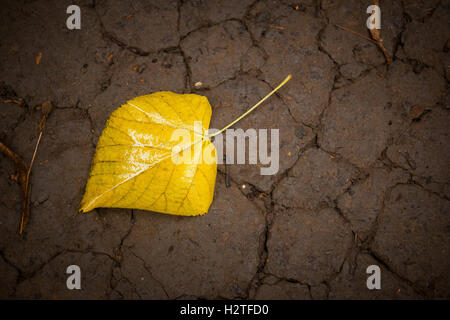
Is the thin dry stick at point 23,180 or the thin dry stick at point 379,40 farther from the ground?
the thin dry stick at point 379,40

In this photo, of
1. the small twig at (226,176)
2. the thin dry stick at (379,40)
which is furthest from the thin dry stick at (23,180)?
the thin dry stick at (379,40)

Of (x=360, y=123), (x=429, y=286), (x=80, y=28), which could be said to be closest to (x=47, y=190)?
(x=80, y=28)

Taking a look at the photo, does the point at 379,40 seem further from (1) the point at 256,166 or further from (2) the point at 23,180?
(2) the point at 23,180

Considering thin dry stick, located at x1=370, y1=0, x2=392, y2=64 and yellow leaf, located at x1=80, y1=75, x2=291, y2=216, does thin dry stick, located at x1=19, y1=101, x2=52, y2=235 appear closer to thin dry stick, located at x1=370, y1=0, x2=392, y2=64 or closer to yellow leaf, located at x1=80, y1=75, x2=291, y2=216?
yellow leaf, located at x1=80, y1=75, x2=291, y2=216

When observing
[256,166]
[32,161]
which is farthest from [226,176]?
[32,161]

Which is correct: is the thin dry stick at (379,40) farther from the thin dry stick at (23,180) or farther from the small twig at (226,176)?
the thin dry stick at (23,180)

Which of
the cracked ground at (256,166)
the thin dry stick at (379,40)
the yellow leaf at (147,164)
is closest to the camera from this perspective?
the yellow leaf at (147,164)

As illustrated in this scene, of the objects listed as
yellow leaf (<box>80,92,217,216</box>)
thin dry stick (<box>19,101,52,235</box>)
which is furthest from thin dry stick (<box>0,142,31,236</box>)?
yellow leaf (<box>80,92,217,216</box>)
